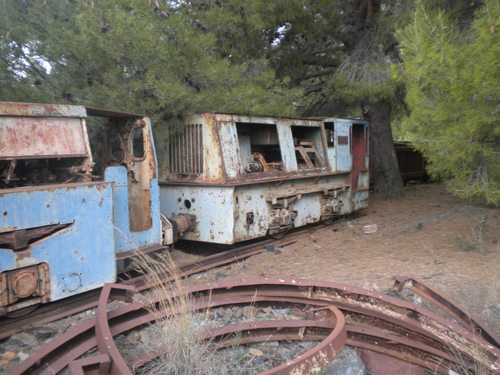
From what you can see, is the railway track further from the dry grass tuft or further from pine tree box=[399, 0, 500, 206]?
pine tree box=[399, 0, 500, 206]

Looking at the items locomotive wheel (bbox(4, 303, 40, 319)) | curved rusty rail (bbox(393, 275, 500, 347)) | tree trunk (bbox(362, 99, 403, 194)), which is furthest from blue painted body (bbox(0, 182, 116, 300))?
tree trunk (bbox(362, 99, 403, 194))

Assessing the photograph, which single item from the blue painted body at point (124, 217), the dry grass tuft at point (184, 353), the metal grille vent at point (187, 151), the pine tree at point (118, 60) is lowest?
the dry grass tuft at point (184, 353)

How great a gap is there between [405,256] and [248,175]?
283cm

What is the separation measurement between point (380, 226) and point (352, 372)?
248 inches

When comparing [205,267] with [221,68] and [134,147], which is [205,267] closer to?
[134,147]

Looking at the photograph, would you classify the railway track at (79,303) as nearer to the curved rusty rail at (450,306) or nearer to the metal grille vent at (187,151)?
the metal grille vent at (187,151)

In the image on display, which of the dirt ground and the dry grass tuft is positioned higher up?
the dry grass tuft

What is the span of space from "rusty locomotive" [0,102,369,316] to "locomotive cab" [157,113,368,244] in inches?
0.8

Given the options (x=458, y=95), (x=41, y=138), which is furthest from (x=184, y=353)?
(x=458, y=95)

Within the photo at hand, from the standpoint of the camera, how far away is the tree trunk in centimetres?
1270

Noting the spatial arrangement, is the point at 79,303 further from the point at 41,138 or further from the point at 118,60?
the point at 118,60

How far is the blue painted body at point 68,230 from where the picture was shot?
386 centimetres

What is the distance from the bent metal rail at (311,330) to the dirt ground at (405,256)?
0.87 meters

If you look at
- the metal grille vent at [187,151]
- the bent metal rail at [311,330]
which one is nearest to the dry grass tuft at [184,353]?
the bent metal rail at [311,330]
